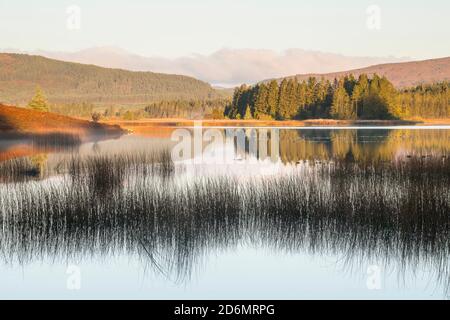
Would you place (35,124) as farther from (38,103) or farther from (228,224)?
(228,224)

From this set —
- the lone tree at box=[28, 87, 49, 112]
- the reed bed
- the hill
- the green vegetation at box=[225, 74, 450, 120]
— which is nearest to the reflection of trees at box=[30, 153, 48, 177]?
the reed bed

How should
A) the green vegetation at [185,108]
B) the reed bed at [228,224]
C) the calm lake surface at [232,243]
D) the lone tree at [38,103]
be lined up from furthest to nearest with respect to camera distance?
the green vegetation at [185,108] → the lone tree at [38,103] → the reed bed at [228,224] → the calm lake surface at [232,243]

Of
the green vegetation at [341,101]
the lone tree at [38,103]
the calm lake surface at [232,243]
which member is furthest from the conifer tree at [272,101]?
the calm lake surface at [232,243]

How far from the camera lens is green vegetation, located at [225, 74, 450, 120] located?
90375 millimetres

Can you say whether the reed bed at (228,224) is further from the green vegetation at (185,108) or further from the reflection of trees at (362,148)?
the green vegetation at (185,108)

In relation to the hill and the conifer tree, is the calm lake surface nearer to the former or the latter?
the hill

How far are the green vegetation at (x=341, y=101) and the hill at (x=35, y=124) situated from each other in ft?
160

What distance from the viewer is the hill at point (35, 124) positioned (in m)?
40.8

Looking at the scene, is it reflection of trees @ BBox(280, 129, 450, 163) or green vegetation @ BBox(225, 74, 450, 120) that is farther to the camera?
green vegetation @ BBox(225, 74, 450, 120)

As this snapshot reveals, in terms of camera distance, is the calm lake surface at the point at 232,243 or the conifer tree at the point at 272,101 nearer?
the calm lake surface at the point at 232,243

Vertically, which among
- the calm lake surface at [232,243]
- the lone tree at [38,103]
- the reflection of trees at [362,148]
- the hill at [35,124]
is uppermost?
the lone tree at [38,103]

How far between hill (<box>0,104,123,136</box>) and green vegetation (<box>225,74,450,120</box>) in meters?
48.7

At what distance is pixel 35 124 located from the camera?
4391 centimetres
